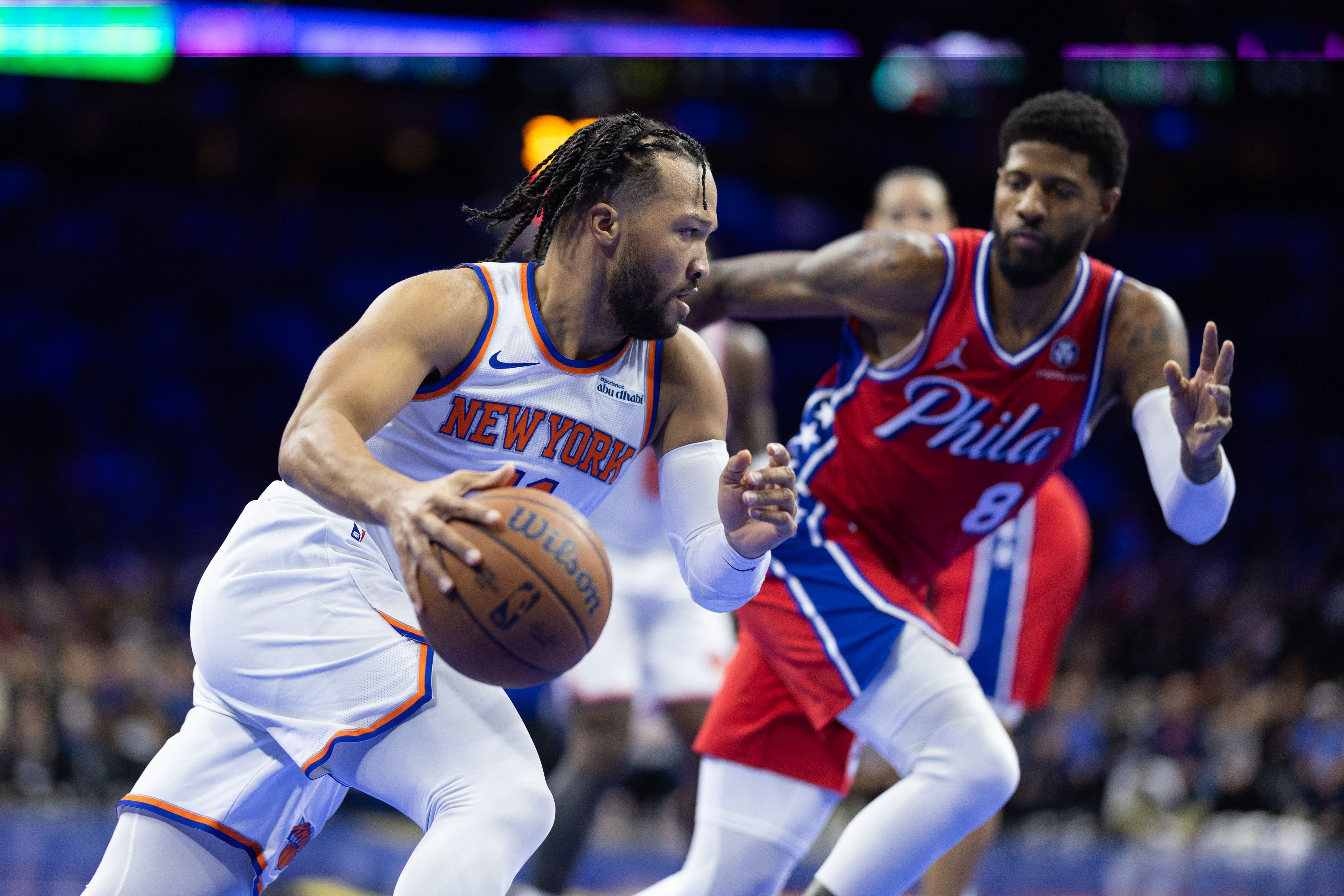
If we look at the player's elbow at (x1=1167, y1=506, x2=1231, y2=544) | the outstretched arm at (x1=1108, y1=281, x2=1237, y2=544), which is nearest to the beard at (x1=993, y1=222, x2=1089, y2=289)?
the outstretched arm at (x1=1108, y1=281, x2=1237, y2=544)

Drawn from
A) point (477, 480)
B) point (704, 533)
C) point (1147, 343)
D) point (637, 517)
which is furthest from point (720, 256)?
point (477, 480)

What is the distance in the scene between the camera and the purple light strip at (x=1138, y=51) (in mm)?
14188

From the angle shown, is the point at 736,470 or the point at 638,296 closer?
the point at 736,470

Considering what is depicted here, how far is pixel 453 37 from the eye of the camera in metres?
15.9

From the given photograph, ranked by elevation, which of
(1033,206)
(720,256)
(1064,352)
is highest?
(720,256)

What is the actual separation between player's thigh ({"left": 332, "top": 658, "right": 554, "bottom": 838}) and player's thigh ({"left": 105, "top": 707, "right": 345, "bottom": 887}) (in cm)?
21

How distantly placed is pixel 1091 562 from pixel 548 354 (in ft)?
49.1

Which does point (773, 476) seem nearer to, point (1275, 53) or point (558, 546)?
point (558, 546)

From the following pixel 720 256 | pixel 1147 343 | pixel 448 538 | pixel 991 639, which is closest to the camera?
pixel 448 538

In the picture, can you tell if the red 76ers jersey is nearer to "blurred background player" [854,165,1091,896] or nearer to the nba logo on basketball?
"blurred background player" [854,165,1091,896]

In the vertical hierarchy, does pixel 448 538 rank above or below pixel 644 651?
above

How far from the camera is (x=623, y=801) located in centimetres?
1171

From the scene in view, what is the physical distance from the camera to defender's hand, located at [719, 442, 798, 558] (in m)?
3.03

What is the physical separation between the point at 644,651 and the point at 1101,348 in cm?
286
